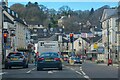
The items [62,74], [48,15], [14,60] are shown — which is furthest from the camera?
[48,15]

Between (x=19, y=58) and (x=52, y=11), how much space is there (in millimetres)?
153969

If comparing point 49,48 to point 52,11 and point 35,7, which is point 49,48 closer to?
point 35,7

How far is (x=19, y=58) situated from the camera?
116 feet

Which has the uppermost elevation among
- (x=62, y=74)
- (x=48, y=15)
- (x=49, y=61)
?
(x=48, y=15)

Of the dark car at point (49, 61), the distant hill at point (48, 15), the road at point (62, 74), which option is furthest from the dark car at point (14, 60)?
the distant hill at point (48, 15)

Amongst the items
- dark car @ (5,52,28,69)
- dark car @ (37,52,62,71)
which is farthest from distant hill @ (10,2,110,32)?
dark car @ (37,52,62,71)

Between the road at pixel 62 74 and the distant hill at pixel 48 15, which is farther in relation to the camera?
the distant hill at pixel 48 15

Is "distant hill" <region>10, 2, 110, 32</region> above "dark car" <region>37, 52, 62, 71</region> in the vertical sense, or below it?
above

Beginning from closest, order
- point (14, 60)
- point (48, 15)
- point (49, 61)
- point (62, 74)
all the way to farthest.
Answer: point (62, 74) < point (49, 61) < point (14, 60) < point (48, 15)

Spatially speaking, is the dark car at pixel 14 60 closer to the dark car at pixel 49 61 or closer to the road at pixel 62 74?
the road at pixel 62 74

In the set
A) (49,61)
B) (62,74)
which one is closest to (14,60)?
(49,61)

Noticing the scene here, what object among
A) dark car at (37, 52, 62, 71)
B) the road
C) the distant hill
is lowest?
the road

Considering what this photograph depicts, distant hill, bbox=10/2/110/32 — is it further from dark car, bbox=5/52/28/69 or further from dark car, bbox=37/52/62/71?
dark car, bbox=37/52/62/71

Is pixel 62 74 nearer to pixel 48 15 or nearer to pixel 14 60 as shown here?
pixel 14 60
